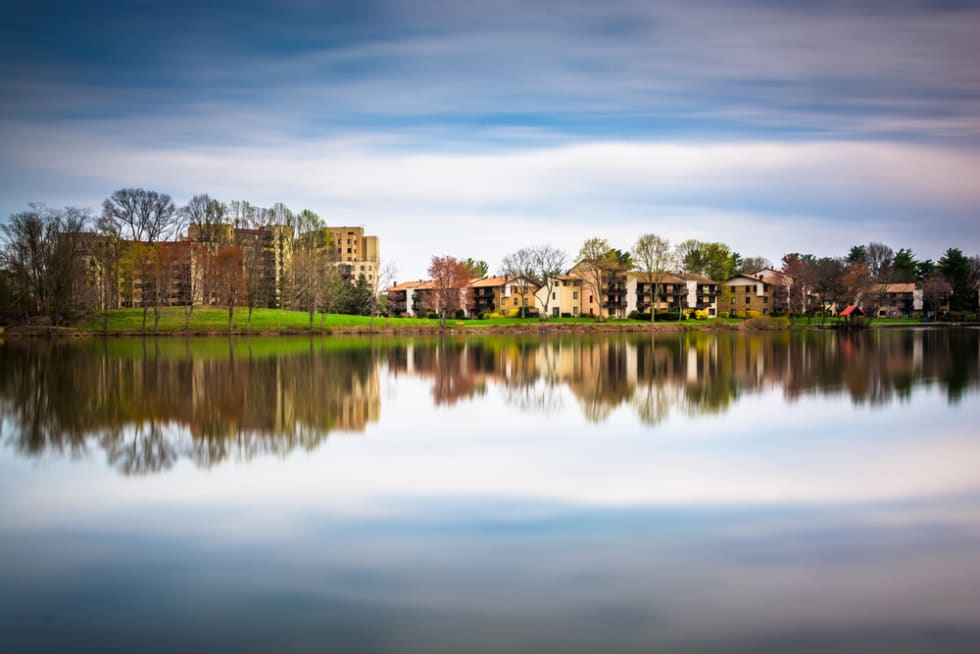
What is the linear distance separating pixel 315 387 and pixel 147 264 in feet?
172

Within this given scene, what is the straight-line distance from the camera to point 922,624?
21.5 ft

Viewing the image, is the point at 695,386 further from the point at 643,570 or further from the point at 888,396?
the point at 643,570

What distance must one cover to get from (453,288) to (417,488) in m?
84.4

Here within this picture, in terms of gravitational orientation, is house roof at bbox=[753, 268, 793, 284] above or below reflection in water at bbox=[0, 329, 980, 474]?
above

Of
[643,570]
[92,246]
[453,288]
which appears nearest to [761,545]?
[643,570]

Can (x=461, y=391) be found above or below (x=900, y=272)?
below

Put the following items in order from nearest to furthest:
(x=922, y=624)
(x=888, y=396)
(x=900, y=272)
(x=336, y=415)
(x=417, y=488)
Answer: (x=922, y=624) < (x=417, y=488) < (x=336, y=415) < (x=888, y=396) < (x=900, y=272)

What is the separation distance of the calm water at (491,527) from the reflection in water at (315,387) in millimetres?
225

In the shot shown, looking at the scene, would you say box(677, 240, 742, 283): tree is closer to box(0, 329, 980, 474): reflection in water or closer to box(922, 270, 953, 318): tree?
box(922, 270, 953, 318): tree

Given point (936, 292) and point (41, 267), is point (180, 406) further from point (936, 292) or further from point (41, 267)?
point (936, 292)

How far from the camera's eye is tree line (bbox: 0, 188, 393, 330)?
68.8 metres

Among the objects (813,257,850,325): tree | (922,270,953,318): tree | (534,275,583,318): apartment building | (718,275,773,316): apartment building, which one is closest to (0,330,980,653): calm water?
(813,257,850,325): tree

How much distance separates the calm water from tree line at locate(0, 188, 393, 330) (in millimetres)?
55589

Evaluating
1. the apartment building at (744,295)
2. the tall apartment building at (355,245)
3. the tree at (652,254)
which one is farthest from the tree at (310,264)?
the apartment building at (744,295)
